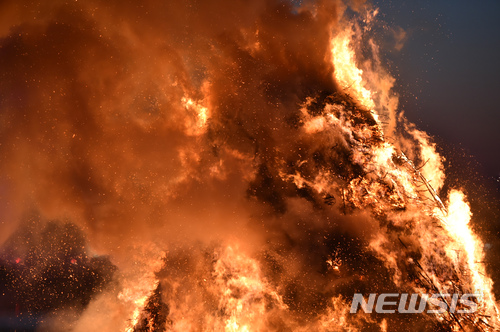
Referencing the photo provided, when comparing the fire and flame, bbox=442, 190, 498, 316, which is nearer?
flame, bbox=442, 190, 498, 316

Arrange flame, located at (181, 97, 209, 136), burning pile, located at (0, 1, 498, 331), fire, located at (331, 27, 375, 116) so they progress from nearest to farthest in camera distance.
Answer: burning pile, located at (0, 1, 498, 331)
flame, located at (181, 97, 209, 136)
fire, located at (331, 27, 375, 116)

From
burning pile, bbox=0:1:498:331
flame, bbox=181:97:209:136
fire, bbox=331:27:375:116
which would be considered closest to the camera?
burning pile, bbox=0:1:498:331

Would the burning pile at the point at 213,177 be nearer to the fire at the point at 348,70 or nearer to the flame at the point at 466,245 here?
the flame at the point at 466,245

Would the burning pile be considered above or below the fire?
below

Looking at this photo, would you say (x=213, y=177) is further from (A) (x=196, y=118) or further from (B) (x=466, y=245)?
(B) (x=466, y=245)

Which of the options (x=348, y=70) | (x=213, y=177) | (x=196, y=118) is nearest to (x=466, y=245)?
(x=348, y=70)

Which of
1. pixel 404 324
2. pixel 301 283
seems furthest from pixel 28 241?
pixel 404 324

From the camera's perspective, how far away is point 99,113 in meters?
4.75

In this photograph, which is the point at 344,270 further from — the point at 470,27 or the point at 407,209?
the point at 470,27

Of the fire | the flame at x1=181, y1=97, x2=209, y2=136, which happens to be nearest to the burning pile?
the flame at x1=181, y1=97, x2=209, y2=136

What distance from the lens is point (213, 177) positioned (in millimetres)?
4695

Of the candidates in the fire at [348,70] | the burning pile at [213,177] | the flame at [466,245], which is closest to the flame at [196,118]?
the burning pile at [213,177]

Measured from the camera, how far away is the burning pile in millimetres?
4590

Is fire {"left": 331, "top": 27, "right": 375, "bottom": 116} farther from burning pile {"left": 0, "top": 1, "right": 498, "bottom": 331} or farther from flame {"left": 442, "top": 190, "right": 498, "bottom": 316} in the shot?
flame {"left": 442, "top": 190, "right": 498, "bottom": 316}
